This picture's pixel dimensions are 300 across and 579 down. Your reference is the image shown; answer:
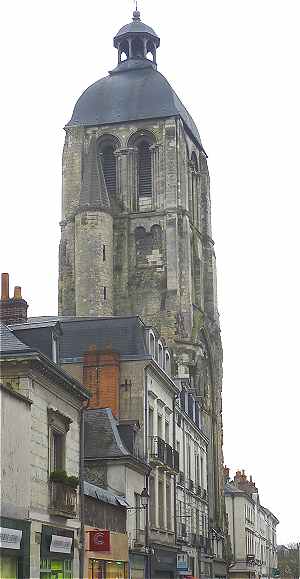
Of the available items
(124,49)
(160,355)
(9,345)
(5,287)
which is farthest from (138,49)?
(9,345)

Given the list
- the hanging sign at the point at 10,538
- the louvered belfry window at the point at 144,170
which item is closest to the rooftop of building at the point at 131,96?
the louvered belfry window at the point at 144,170

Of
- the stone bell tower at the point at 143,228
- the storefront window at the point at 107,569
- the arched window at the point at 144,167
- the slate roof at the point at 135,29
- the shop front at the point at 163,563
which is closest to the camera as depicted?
the storefront window at the point at 107,569

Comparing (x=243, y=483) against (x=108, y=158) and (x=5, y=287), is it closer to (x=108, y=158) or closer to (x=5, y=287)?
(x=108, y=158)

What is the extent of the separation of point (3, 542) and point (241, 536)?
5648cm

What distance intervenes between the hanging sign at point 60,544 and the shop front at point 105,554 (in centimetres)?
138

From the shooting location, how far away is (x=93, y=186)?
180 feet

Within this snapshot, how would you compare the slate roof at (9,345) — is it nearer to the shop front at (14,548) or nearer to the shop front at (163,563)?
the shop front at (14,548)

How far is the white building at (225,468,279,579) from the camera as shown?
227ft

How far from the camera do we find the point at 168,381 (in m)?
33.1

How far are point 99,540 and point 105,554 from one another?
1435 millimetres

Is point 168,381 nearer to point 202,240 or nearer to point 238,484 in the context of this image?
point 202,240

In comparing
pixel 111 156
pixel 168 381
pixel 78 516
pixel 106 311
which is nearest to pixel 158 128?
pixel 111 156

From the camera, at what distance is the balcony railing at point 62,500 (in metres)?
18.5

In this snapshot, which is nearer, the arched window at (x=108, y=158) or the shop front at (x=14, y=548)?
the shop front at (x=14, y=548)
